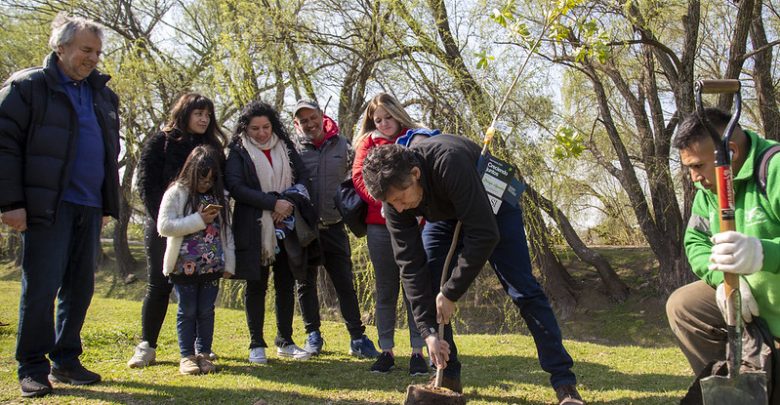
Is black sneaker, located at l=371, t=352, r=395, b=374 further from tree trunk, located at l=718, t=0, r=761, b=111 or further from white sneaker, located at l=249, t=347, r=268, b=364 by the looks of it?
tree trunk, located at l=718, t=0, r=761, b=111

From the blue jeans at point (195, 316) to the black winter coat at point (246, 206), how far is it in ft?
0.83

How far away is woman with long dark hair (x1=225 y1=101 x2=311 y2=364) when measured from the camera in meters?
4.75

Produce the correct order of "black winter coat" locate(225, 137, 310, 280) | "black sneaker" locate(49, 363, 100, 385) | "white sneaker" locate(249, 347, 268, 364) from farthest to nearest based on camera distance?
"white sneaker" locate(249, 347, 268, 364) < "black winter coat" locate(225, 137, 310, 280) < "black sneaker" locate(49, 363, 100, 385)

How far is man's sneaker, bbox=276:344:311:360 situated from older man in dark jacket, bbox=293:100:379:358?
0.13 meters

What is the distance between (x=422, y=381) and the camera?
4223 millimetres

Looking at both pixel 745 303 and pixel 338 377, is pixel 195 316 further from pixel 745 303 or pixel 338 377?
pixel 745 303

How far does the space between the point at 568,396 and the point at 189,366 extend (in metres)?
2.44

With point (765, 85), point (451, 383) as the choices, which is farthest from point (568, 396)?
point (765, 85)

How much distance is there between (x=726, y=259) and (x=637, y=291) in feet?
39.9

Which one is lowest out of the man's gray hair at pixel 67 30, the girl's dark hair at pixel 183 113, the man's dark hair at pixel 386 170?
the man's dark hair at pixel 386 170

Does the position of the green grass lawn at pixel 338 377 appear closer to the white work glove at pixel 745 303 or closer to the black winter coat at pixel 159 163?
the white work glove at pixel 745 303

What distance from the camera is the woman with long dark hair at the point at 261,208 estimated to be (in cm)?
475

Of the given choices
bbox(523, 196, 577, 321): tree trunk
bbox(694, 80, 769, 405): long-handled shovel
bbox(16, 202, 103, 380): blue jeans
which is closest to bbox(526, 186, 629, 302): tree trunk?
bbox(523, 196, 577, 321): tree trunk

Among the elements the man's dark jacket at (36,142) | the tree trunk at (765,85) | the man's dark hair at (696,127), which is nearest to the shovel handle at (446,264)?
the man's dark hair at (696,127)
